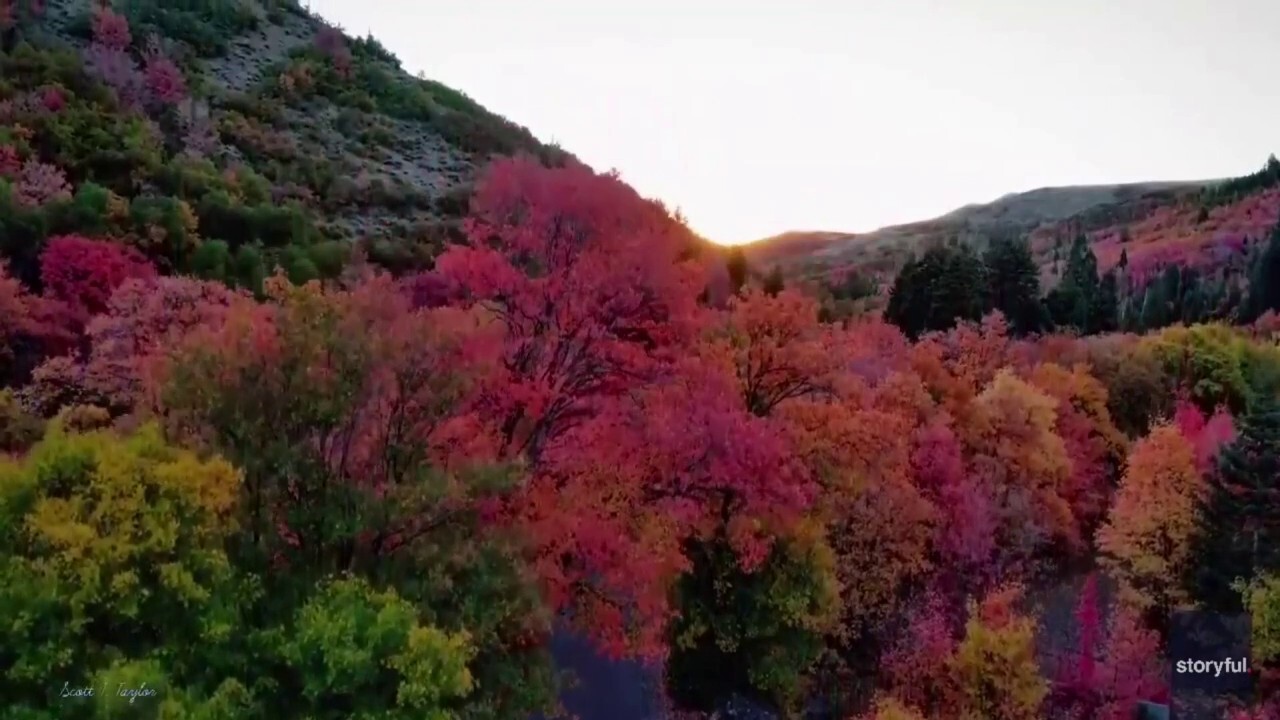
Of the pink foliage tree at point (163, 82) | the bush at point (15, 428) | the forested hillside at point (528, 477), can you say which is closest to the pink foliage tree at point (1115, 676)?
the forested hillside at point (528, 477)

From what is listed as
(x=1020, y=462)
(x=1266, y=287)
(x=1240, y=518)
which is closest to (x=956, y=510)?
(x=1020, y=462)

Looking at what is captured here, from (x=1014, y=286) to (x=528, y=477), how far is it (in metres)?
82.9

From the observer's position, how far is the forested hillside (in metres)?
18.5

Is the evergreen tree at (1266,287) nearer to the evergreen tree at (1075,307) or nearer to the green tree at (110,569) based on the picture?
the evergreen tree at (1075,307)

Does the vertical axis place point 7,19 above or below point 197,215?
above

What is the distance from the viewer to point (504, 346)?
1233 inches

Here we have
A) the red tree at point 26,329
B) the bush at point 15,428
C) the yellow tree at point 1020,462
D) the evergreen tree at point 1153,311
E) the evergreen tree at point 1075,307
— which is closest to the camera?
the bush at point 15,428

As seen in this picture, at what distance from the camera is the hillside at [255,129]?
64.6m

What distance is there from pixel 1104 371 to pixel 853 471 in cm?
4416

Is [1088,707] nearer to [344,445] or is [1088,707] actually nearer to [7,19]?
[344,445]

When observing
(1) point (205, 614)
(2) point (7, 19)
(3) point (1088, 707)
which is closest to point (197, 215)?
(2) point (7, 19)

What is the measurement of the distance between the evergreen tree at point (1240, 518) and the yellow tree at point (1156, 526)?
875 mm

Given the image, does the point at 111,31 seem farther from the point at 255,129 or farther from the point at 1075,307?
the point at 1075,307
